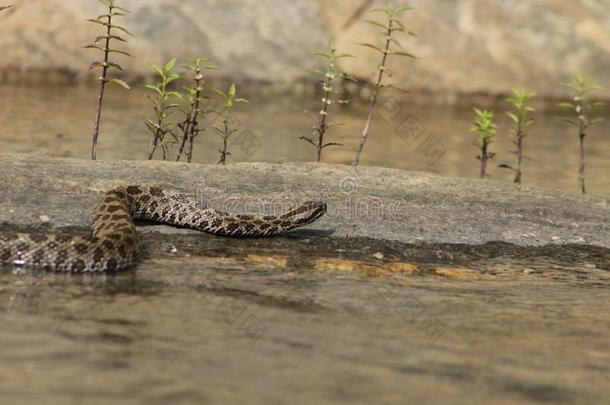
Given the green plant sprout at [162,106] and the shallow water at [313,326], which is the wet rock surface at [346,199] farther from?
the green plant sprout at [162,106]

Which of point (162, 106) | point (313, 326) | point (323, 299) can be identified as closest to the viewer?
point (313, 326)

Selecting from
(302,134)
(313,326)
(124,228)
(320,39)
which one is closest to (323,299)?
(313,326)

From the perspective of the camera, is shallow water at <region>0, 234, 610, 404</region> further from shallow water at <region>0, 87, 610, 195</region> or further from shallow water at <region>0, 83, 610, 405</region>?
shallow water at <region>0, 87, 610, 195</region>

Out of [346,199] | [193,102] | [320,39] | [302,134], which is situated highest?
[320,39]

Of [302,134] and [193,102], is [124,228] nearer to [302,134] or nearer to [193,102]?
[193,102]

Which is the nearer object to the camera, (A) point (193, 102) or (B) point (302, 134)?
(A) point (193, 102)

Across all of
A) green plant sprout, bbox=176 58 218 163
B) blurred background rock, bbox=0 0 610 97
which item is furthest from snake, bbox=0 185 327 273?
blurred background rock, bbox=0 0 610 97
